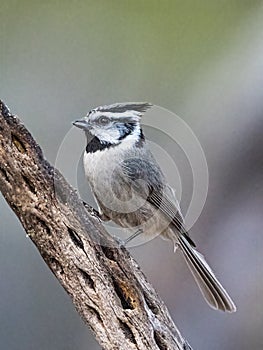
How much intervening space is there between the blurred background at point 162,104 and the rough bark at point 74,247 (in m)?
0.27

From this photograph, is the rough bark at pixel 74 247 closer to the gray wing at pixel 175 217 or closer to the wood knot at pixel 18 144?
the wood knot at pixel 18 144

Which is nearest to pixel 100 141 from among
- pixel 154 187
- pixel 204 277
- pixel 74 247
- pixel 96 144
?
pixel 96 144

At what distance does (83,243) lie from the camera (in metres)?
0.89

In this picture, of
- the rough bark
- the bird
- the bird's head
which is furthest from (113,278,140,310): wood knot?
the bird's head

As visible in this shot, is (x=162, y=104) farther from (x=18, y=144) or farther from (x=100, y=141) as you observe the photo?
(x=18, y=144)

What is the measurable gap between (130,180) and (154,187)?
0.06 metres

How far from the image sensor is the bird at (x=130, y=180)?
1.08 meters

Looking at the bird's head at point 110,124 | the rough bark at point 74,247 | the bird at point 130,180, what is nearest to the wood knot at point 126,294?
the rough bark at point 74,247

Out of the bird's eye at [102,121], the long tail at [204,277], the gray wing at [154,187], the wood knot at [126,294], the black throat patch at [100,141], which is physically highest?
the bird's eye at [102,121]

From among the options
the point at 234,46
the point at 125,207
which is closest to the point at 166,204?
the point at 125,207

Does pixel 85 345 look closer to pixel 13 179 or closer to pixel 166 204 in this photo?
pixel 166 204

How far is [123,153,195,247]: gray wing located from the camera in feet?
3.59

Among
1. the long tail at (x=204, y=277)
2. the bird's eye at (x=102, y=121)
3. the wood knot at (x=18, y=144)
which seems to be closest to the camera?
the wood knot at (x=18, y=144)

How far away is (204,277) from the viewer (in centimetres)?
118
